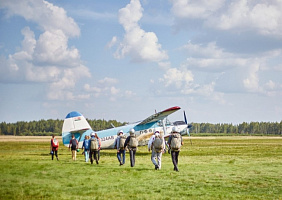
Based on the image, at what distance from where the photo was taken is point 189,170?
54.9 ft

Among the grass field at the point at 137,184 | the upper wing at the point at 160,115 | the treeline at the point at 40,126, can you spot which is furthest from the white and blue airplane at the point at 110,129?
the treeline at the point at 40,126

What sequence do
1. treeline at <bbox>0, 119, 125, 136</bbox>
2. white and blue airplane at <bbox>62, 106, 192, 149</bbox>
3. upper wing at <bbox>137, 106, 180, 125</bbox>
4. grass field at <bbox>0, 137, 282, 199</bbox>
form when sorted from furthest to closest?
treeline at <bbox>0, 119, 125, 136</bbox>
white and blue airplane at <bbox>62, 106, 192, 149</bbox>
upper wing at <bbox>137, 106, 180, 125</bbox>
grass field at <bbox>0, 137, 282, 199</bbox>

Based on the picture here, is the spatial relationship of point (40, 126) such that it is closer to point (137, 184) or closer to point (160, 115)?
point (160, 115)

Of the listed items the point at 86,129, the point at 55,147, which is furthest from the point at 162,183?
the point at 86,129

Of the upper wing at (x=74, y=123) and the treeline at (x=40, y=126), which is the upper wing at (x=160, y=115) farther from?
the treeline at (x=40, y=126)

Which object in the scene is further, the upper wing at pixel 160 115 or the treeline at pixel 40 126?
the treeline at pixel 40 126

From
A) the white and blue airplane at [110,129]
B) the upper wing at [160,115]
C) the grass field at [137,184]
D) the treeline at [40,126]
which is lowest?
the grass field at [137,184]

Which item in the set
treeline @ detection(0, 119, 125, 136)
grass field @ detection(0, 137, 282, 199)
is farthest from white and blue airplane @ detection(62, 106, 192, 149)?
treeline @ detection(0, 119, 125, 136)

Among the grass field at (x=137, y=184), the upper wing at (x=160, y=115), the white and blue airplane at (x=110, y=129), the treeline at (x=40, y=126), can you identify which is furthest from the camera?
the treeline at (x=40, y=126)

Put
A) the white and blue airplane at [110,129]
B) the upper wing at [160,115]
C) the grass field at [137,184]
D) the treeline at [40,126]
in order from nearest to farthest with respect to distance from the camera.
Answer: the grass field at [137,184] → the upper wing at [160,115] → the white and blue airplane at [110,129] → the treeline at [40,126]

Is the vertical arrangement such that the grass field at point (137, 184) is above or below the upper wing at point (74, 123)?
below

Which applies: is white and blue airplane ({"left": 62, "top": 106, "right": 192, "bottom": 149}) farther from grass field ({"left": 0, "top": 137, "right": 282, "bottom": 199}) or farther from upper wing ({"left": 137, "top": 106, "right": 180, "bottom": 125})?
grass field ({"left": 0, "top": 137, "right": 282, "bottom": 199})

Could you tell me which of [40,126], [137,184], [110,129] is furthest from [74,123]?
[40,126]

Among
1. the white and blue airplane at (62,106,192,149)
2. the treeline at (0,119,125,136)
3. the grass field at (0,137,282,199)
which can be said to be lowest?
the grass field at (0,137,282,199)
